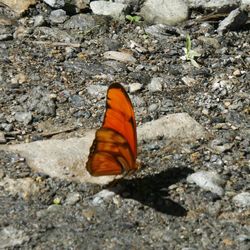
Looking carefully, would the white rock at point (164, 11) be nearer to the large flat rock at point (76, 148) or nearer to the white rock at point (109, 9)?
the white rock at point (109, 9)

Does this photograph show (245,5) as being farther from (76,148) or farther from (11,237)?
(11,237)

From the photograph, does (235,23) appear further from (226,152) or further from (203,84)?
(226,152)

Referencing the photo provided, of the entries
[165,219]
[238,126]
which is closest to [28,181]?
[165,219]

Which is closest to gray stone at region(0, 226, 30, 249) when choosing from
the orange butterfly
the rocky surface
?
the rocky surface

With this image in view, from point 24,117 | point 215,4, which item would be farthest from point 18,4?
point 215,4

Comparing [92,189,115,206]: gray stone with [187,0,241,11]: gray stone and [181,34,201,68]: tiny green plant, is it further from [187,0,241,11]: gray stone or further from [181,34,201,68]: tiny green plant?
[187,0,241,11]: gray stone

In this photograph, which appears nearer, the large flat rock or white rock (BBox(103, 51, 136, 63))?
the large flat rock

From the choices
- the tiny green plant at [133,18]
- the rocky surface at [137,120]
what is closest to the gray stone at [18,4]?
the rocky surface at [137,120]
